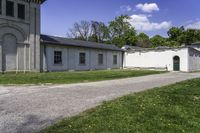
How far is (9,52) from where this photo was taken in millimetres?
22312

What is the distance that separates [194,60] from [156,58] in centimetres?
603

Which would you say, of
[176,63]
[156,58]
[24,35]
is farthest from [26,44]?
[176,63]

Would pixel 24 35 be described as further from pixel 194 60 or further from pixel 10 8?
pixel 194 60

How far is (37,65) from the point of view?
24.5m

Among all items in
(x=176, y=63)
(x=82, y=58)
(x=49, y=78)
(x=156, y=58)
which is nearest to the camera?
(x=49, y=78)

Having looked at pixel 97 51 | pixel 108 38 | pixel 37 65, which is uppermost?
pixel 108 38

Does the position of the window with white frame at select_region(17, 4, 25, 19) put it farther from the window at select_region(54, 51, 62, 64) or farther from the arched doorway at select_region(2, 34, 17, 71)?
the window at select_region(54, 51, 62, 64)

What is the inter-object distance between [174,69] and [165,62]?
1776 mm

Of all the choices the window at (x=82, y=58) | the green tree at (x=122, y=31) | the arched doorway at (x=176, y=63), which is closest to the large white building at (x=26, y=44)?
the window at (x=82, y=58)

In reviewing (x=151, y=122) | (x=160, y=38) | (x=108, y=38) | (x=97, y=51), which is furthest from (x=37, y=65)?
(x=160, y=38)

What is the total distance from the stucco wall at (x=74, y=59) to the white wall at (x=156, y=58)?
11.0 ft

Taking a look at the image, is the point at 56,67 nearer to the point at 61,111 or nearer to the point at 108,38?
the point at 61,111

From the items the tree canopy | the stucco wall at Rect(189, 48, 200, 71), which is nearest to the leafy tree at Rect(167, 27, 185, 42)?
the tree canopy

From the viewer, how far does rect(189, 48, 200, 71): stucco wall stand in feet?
116
